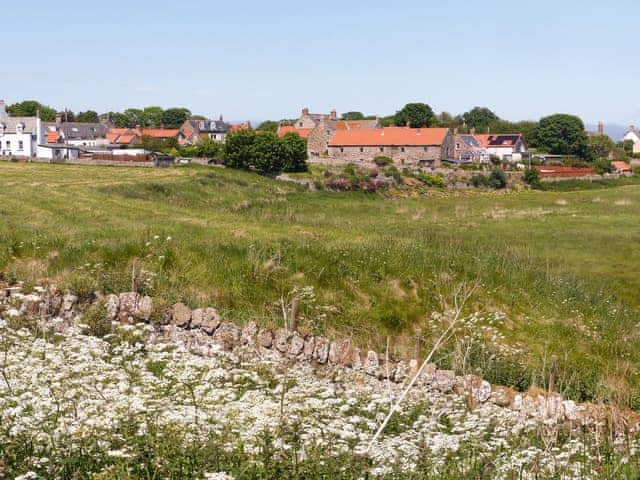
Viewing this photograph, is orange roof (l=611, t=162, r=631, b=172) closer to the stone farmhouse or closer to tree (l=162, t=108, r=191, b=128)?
the stone farmhouse

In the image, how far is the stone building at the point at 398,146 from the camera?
356 feet

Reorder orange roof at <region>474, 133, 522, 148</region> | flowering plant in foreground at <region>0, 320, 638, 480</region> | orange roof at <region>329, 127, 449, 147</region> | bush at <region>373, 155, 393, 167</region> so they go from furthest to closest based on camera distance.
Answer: orange roof at <region>474, 133, 522, 148</region> → orange roof at <region>329, 127, 449, 147</region> → bush at <region>373, 155, 393, 167</region> → flowering plant in foreground at <region>0, 320, 638, 480</region>

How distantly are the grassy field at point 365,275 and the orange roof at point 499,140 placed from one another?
98.8m

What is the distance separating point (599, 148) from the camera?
14550 centimetres

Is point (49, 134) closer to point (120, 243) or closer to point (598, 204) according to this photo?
point (598, 204)

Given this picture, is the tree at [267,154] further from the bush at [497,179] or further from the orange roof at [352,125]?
the orange roof at [352,125]

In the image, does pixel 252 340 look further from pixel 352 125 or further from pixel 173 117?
pixel 173 117

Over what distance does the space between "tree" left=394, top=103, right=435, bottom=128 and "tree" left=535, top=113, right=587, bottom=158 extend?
2449cm

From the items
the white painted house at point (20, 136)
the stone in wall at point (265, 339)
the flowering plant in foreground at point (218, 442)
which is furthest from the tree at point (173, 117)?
the flowering plant in foreground at point (218, 442)

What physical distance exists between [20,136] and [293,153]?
38195mm

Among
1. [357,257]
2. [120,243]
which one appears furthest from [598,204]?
[120,243]

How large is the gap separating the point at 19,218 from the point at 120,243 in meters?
8.11

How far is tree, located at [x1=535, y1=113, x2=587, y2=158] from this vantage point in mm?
148525

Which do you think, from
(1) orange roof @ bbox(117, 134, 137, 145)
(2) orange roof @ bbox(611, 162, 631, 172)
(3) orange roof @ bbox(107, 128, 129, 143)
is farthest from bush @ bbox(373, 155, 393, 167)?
(3) orange roof @ bbox(107, 128, 129, 143)
